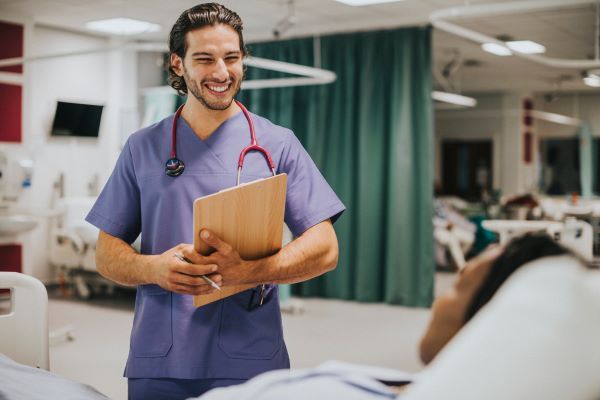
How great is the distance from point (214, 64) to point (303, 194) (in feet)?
1.06

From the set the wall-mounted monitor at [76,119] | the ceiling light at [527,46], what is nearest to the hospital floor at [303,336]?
the wall-mounted monitor at [76,119]

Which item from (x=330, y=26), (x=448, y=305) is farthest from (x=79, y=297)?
(x=448, y=305)

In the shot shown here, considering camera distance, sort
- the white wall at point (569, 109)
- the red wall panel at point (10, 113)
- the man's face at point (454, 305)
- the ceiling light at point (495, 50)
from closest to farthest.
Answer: the man's face at point (454, 305) → the red wall panel at point (10, 113) → the ceiling light at point (495, 50) → the white wall at point (569, 109)

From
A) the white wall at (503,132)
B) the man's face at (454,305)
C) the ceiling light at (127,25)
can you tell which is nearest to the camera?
the man's face at (454,305)

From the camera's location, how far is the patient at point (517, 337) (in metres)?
0.86

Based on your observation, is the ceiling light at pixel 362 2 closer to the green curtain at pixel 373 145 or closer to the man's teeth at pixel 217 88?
the green curtain at pixel 373 145

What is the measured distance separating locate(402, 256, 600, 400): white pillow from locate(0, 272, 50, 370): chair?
3.76ft

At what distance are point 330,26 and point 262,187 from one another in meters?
4.87

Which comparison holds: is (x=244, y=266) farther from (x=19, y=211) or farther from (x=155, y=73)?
(x=155, y=73)

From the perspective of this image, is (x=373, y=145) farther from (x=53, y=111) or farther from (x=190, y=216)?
(x=190, y=216)

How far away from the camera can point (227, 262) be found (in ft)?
4.16

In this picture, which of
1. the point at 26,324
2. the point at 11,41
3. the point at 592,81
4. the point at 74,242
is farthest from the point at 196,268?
the point at 592,81

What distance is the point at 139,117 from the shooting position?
6.95 metres

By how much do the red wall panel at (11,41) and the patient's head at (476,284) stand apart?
5695mm
